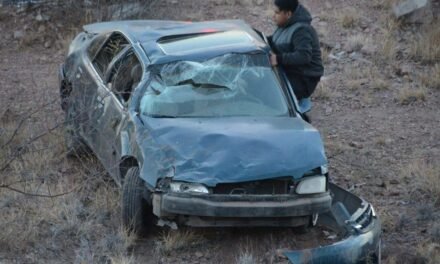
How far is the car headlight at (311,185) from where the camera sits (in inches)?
301

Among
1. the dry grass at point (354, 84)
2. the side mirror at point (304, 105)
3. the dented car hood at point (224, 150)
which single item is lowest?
the dry grass at point (354, 84)

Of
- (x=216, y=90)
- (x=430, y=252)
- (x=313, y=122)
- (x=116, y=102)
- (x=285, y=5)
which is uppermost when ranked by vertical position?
(x=285, y=5)

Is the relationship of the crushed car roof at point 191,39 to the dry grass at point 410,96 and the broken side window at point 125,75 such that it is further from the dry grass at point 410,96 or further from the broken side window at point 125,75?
the dry grass at point 410,96

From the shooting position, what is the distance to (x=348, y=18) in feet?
48.9

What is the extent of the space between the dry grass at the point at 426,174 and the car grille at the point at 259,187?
6.67ft

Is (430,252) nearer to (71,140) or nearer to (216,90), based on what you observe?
(216,90)

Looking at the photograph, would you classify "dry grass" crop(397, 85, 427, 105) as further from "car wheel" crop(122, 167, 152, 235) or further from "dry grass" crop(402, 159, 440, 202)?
"car wheel" crop(122, 167, 152, 235)

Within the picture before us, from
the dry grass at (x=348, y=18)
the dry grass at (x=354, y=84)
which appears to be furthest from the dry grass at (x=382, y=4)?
the dry grass at (x=354, y=84)

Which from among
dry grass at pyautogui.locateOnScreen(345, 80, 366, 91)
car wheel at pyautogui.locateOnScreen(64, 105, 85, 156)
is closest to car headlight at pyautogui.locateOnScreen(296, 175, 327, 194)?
car wheel at pyautogui.locateOnScreen(64, 105, 85, 156)

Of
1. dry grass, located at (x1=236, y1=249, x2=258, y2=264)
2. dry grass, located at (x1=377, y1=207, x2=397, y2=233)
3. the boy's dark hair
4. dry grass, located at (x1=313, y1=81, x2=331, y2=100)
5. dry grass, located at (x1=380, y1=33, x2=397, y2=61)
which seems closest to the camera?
dry grass, located at (x1=236, y1=249, x2=258, y2=264)

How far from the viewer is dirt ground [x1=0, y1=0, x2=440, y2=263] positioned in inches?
307

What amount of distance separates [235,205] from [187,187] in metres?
0.40

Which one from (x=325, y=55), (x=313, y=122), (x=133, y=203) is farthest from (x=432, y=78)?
(x=133, y=203)

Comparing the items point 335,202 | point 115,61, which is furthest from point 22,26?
point 335,202
